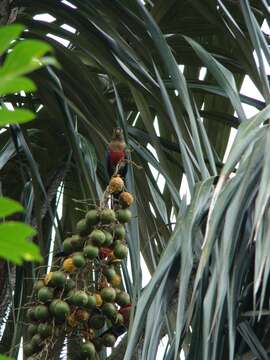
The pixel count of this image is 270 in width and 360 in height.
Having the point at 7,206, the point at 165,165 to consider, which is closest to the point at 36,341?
the point at 165,165

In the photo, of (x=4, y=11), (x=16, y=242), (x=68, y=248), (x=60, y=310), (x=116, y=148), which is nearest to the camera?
(x=16, y=242)

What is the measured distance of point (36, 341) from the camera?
126 cm

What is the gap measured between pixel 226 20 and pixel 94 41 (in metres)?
0.28

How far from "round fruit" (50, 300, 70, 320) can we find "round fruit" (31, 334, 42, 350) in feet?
0.14

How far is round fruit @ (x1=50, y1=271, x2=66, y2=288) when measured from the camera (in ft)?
4.25

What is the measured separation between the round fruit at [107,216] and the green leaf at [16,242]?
99 centimetres

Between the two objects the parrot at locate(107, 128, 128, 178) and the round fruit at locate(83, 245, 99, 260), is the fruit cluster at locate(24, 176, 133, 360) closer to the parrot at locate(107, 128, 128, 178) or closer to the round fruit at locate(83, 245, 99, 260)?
the round fruit at locate(83, 245, 99, 260)

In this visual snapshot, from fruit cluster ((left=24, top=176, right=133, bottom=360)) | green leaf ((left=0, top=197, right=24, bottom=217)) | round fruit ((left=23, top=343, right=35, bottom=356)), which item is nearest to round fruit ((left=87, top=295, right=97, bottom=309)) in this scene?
fruit cluster ((left=24, top=176, right=133, bottom=360))

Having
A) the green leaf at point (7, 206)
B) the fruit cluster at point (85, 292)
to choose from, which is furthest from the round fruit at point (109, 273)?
the green leaf at point (7, 206)

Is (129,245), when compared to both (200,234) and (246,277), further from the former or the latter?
(246,277)

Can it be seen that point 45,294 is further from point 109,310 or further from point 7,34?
point 7,34

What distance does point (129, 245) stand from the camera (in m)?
1.59

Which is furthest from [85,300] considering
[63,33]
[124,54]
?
[63,33]

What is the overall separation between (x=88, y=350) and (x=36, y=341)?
80 mm
